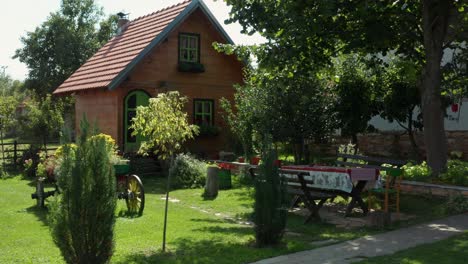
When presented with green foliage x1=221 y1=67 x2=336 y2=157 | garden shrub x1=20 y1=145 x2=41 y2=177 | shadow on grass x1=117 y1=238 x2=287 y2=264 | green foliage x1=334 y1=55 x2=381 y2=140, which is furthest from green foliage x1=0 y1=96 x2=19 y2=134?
shadow on grass x1=117 y1=238 x2=287 y2=264

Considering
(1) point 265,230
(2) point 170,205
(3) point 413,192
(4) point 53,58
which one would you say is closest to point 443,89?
(3) point 413,192

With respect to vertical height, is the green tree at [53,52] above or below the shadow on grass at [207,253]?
above

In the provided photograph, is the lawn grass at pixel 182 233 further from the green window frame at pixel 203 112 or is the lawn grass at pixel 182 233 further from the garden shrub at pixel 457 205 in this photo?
the green window frame at pixel 203 112

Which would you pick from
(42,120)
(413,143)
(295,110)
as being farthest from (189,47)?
(413,143)

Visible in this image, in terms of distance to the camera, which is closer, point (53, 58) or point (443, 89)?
point (443, 89)

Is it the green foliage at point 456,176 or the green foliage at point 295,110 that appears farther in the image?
the green foliage at point 295,110

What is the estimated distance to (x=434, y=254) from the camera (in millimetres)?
7051

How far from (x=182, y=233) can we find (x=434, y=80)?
7381 millimetres

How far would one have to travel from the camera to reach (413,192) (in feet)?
38.7

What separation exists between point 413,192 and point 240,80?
12.3 meters

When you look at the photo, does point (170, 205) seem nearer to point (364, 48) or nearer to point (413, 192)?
point (413, 192)

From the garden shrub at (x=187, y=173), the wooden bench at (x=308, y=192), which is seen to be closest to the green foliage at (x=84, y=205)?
the wooden bench at (x=308, y=192)

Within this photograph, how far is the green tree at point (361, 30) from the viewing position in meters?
11.6

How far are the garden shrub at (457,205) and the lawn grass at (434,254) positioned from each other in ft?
8.24
